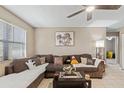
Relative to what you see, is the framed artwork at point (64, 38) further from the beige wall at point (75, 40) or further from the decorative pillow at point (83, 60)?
the decorative pillow at point (83, 60)

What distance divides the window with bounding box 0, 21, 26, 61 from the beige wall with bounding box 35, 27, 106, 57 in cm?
146

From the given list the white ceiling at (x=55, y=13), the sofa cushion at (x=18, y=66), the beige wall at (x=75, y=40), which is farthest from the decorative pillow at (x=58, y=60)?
the sofa cushion at (x=18, y=66)

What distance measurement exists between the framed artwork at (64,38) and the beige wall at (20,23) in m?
1.18

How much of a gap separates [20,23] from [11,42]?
3.06 feet

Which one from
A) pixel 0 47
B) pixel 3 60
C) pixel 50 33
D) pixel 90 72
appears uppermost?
pixel 50 33

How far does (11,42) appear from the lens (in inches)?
208

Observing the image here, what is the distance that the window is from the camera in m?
4.61

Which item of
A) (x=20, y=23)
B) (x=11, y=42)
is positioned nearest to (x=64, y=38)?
(x=20, y=23)

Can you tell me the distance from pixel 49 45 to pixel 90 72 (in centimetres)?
279

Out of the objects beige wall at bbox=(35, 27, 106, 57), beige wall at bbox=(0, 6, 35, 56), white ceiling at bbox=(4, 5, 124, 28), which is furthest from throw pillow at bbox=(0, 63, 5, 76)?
beige wall at bbox=(35, 27, 106, 57)

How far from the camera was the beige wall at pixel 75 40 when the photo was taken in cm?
808

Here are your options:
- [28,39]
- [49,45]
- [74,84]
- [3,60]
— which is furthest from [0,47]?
[49,45]

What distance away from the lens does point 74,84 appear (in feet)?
12.9
